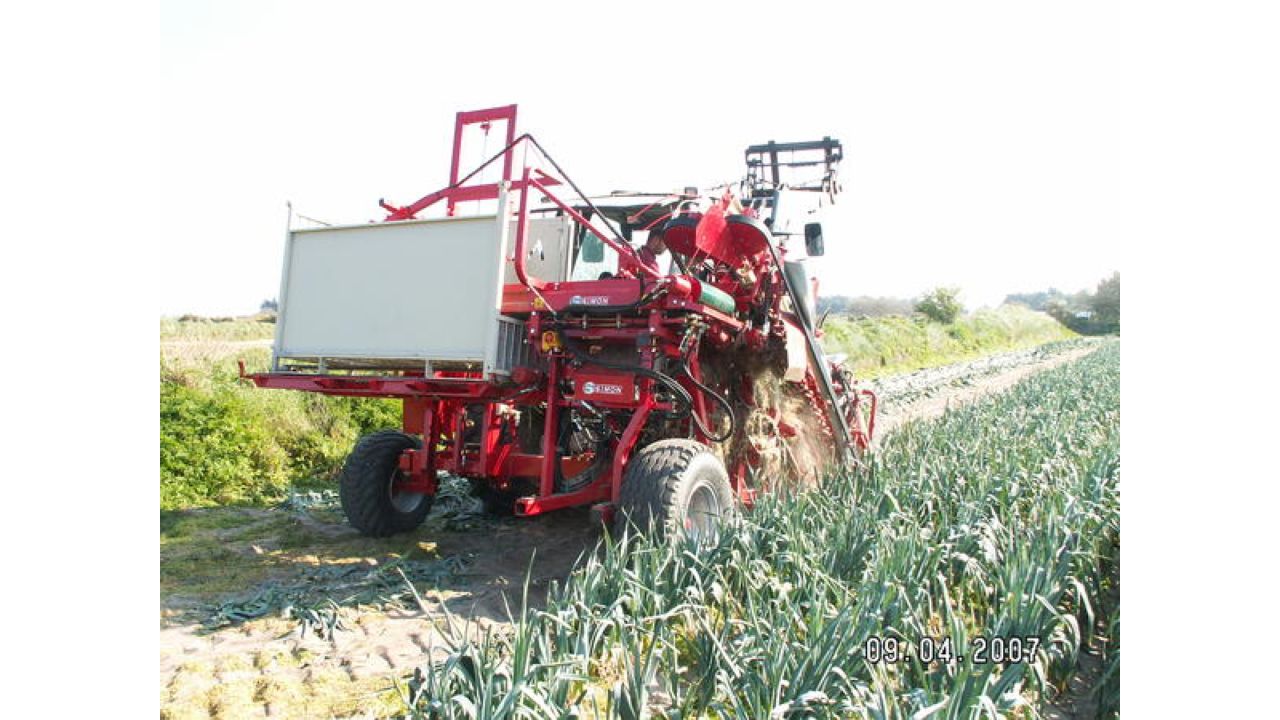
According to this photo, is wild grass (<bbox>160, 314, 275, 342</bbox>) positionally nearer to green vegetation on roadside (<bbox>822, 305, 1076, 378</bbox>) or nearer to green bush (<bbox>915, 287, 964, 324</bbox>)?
green vegetation on roadside (<bbox>822, 305, 1076, 378</bbox>)

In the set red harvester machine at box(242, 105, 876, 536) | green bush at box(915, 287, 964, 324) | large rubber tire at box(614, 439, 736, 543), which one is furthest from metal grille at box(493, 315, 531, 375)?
green bush at box(915, 287, 964, 324)

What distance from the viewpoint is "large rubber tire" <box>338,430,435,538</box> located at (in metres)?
5.41

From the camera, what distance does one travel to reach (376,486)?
545 cm

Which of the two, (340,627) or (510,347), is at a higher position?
(510,347)

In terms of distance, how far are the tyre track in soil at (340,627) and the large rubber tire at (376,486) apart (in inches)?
5.8

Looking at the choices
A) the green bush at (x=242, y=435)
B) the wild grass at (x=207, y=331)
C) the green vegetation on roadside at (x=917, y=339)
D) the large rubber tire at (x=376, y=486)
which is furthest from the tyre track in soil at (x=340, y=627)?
the green vegetation on roadside at (x=917, y=339)

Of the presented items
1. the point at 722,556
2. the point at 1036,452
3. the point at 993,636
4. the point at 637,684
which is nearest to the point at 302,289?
the point at 722,556

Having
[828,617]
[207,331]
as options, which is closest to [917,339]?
[207,331]

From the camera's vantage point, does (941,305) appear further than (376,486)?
Yes

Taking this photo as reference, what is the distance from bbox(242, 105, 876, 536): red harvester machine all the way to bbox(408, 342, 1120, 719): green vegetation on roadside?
72 cm

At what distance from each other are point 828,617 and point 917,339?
28.8 metres

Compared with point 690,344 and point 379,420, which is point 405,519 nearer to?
point 690,344

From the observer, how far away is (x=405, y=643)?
3510 millimetres

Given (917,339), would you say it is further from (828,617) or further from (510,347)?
(828,617)
